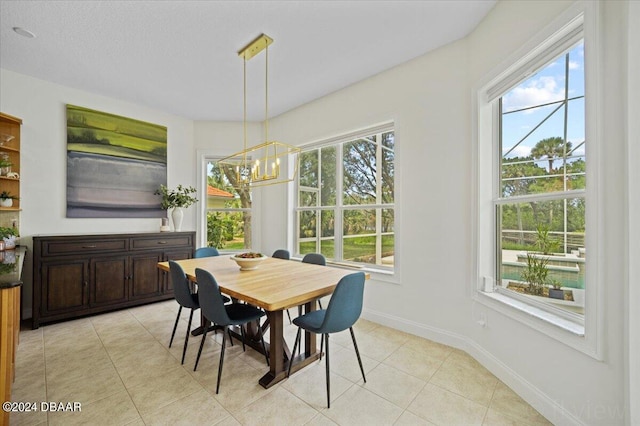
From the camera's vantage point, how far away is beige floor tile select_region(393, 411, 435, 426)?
165 cm

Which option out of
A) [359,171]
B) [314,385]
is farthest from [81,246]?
[359,171]

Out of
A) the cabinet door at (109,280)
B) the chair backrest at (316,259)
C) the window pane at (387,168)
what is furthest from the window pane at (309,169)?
the cabinet door at (109,280)

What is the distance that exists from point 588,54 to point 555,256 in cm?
123

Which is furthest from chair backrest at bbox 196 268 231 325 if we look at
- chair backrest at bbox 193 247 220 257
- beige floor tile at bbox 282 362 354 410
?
chair backrest at bbox 193 247 220 257

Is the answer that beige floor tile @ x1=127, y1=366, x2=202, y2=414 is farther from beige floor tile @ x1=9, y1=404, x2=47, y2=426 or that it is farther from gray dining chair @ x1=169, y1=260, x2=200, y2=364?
beige floor tile @ x1=9, y1=404, x2=47, y2=426

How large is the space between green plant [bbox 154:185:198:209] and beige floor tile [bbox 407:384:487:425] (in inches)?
159

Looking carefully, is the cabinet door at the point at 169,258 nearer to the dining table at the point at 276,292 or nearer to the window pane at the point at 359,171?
the dining table at the point at 276,292

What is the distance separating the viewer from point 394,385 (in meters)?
2.03

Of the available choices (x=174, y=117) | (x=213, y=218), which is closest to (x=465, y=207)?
(x=213, y=218)

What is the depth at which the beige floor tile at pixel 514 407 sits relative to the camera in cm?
169

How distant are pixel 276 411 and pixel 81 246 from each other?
10.3 feet

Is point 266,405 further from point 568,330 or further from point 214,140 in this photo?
point 214,140

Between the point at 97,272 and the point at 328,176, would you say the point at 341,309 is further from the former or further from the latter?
the point at 97,272

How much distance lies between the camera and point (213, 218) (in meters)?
4.92
